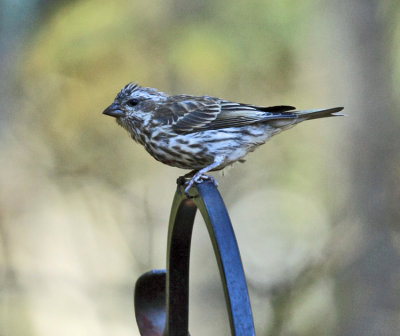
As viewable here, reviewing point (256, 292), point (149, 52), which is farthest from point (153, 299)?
point (149, 52)

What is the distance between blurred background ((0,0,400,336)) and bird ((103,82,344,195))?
2.14m

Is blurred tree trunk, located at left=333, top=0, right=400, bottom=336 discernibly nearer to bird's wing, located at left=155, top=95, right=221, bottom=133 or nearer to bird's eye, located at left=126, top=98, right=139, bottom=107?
bird's wing, located at left=155, top=95, right=221, bottom=133

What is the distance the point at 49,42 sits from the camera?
18.4ft

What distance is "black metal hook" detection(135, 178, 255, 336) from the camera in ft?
5.70

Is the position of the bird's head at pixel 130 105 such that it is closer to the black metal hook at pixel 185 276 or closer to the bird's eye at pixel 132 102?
the bird's eye at pixel 132 102

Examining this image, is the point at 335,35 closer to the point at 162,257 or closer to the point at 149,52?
the point at 149,52

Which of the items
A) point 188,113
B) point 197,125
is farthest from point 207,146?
point 188,113

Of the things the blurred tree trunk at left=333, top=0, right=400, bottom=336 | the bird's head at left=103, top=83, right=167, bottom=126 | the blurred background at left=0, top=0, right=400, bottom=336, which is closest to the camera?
the bird's head at left=103, top=83, right=167, bottom=126

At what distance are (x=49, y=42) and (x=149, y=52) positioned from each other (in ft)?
2.76

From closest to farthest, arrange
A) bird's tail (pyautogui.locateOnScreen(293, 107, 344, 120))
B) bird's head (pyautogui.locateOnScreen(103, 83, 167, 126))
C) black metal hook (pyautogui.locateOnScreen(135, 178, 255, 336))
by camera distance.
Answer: black metal hook (pyautogui.locateOnScreen(135, 178, 255, 336)) < bird's tail (pyautogui.locateOnScreen(293, 107, 344, 120)) < bird's head (pyautogui.locateOnScreen(103, 83, 167, 126))

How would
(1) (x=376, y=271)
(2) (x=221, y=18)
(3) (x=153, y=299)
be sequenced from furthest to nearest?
1. (2) (x=221, y=18)
2. (1) (x=376, y=271)
3. (3) (x=153, y=299)

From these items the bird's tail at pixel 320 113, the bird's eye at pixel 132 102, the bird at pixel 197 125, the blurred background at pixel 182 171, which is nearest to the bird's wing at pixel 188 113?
the bird at pixel 197 125

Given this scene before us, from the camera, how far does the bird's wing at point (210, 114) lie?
3299mm

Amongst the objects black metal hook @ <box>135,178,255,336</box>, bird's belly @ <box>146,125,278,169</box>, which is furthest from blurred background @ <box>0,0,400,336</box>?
black metal hook @ <box>135,178,255,336</box>
